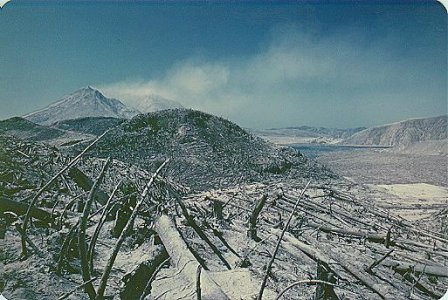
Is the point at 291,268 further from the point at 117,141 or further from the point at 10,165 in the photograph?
the point at 117,141

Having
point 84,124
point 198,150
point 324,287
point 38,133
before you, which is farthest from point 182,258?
point 84,124

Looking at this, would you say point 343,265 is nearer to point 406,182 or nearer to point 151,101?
point 151,101

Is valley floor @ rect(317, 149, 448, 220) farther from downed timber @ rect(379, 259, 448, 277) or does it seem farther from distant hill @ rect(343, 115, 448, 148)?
distant hill @ rect(343, 115, 448, 148)

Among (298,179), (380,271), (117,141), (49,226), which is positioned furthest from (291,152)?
(49,226)

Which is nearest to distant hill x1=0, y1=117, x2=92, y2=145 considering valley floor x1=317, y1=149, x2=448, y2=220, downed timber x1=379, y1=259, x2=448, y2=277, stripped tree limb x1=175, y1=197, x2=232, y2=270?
valley floor x1=317, y1=149, x2=448, y2=220

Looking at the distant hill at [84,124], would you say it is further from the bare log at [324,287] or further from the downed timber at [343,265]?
the bare log at [324,287]
